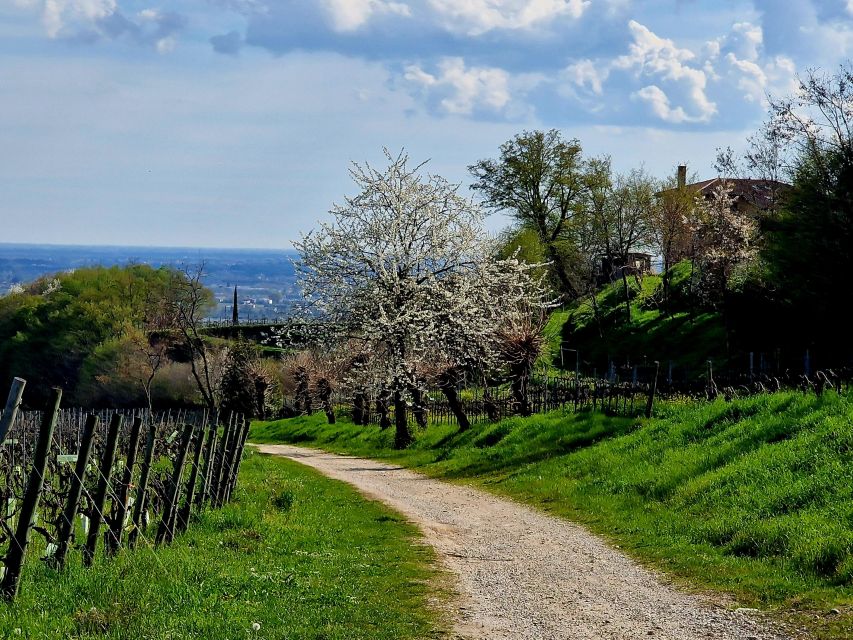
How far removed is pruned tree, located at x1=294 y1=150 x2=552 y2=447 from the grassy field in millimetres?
6014

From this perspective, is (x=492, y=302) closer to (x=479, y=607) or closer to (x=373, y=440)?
(x=373, y=440)

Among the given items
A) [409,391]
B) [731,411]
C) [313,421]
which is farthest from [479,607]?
[313,421]

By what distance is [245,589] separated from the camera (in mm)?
10133

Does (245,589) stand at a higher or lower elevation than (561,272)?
lower

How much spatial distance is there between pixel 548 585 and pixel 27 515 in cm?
624

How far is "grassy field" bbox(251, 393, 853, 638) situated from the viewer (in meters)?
10.9

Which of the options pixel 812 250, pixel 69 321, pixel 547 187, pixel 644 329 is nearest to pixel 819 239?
pixel 812 250

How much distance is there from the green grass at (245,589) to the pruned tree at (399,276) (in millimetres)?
16195

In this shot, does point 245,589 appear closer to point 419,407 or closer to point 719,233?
point 419,407

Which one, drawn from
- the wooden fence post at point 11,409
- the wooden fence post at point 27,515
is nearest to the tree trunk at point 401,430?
the wooden fence post at point 27,515

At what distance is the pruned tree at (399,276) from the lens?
31.5 m

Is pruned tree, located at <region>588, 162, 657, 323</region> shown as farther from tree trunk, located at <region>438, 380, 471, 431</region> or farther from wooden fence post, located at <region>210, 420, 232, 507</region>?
wooden fence post, located at <region>210, 420, 232, 507</region>

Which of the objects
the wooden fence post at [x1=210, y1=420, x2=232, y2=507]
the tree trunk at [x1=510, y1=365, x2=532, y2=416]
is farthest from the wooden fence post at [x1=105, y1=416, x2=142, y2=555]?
the tree trunk at [x1=510, y1=365, x2=532, y2=416]

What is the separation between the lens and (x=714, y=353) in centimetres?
4531
